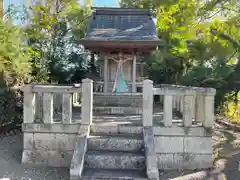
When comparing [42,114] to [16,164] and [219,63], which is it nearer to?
[16,164]

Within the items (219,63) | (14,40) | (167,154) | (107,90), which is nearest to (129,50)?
(107,90)

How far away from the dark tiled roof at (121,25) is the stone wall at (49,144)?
137 inches

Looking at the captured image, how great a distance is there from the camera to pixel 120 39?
25.4ft

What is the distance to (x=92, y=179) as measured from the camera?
4.04 meters

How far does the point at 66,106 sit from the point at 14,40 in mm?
2614

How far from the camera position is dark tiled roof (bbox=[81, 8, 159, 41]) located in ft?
25.9

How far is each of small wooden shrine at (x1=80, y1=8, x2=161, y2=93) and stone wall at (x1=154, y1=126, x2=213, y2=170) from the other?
341cm

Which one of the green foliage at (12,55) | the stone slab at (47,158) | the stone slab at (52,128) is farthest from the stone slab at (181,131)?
the green foliage at (12,55)

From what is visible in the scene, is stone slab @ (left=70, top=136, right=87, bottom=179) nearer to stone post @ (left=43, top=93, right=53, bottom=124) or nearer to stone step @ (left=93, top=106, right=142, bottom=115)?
stone post @ (left=43, top=93, right=53, bottom=124)

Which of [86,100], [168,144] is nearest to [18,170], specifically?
[86,100]

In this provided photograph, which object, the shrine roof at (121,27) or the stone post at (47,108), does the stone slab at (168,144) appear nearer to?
the stone post at (47,108)

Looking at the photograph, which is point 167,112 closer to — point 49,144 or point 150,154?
point 150,154

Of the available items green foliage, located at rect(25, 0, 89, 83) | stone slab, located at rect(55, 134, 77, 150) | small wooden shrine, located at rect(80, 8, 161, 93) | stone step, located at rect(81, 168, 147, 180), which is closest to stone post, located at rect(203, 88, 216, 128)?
stone step, located at rect(81, 168, 147, 180)

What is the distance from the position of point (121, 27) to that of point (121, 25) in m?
0.15
